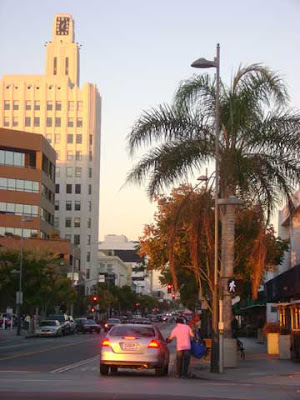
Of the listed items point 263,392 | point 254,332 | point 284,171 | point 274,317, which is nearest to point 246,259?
point 284,171

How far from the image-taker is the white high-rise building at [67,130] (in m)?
142

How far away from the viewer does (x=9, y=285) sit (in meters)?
65.9

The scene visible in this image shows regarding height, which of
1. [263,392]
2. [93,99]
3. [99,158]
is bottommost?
[263,392]

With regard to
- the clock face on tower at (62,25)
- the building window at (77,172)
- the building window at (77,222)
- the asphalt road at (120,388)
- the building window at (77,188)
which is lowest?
the asphalt road at (120,388)

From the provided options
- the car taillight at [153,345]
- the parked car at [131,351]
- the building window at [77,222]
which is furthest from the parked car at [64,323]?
the building window at [77,222]

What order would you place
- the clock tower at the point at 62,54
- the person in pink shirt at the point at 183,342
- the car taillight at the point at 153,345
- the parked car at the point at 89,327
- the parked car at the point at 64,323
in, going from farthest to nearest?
the clock tower at the point at 62,54, the parked car at the point at 89,327, the parked car at the point at 64,323, the car taillight at the point at 153,345, the person in pink shirt at the point at 183,342

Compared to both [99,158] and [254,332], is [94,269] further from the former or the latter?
[254,332]

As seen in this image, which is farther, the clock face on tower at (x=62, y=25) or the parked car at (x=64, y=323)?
the clock face on tower at (x=62, y=25)

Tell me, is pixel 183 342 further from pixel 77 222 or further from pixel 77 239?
pixel 77 222

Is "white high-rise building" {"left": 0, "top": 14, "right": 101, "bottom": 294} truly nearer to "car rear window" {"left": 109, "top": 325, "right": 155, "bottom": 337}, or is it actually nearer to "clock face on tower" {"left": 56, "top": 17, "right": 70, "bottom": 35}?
"clock face on tower" {"left": 56, "top": 17, "right": 70, "bottom": 35}

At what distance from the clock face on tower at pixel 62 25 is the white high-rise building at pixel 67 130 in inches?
512

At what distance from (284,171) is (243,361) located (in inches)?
313

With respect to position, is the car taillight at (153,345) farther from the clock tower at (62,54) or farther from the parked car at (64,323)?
the clock tower at (62,54)

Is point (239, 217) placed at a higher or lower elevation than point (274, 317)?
higher
